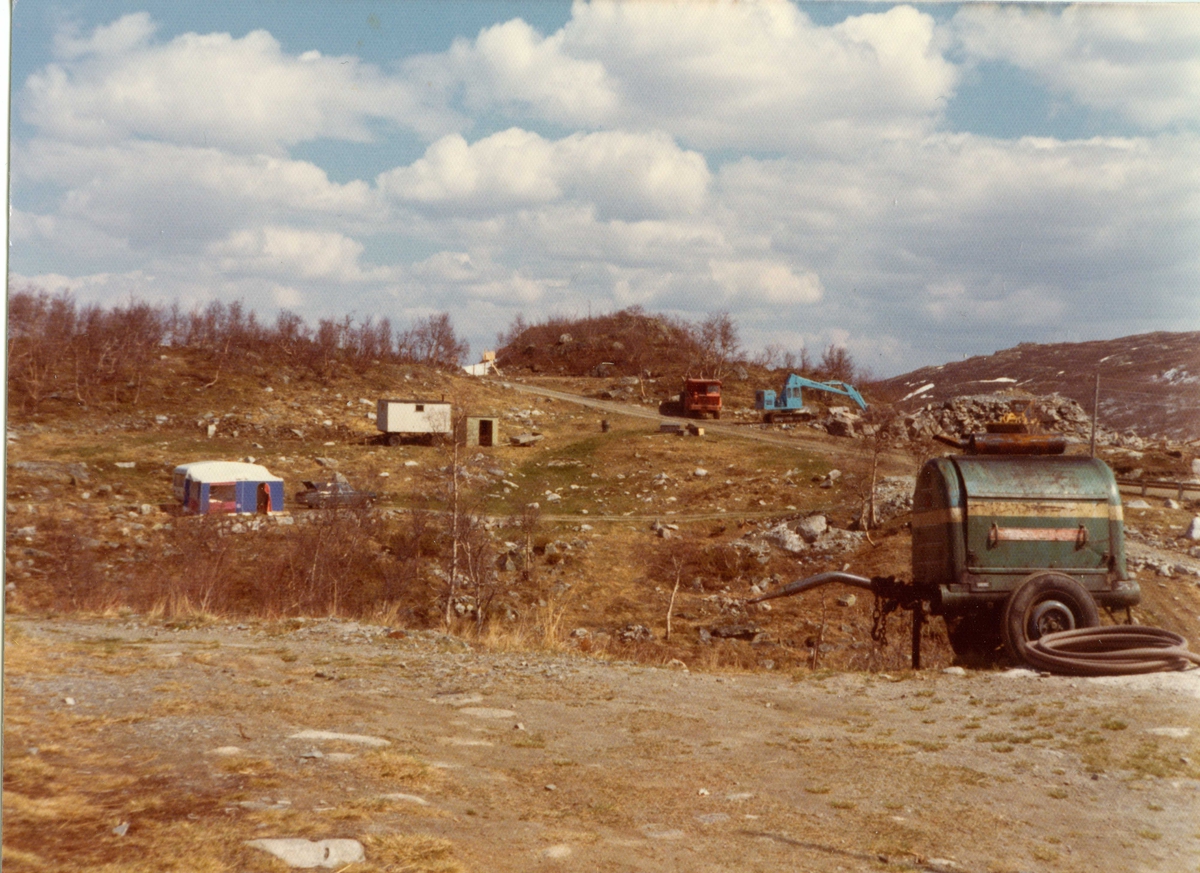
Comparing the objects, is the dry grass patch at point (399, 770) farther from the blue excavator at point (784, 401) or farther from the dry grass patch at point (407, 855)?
the blue excavator at point (784, 401)

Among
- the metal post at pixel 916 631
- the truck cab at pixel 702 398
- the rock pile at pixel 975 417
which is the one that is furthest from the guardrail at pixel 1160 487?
the truck cab at pixel 702 398

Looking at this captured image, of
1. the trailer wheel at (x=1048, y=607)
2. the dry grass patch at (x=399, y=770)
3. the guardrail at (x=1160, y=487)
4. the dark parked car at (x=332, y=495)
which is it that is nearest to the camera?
the dry grass patch at (x=399, y=770)

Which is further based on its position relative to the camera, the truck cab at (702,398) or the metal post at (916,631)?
the truck cab at (702,398)

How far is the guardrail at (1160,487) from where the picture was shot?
2484 centimetres

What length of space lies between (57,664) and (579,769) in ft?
16.4

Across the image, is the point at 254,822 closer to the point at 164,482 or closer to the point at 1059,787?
the point at 1059,787

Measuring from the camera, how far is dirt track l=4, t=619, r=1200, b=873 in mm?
4680

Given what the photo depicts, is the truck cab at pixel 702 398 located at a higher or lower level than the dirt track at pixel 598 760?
higher

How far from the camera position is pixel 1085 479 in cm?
1007

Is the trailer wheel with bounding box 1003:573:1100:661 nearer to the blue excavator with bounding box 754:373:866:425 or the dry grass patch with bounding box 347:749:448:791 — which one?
the dry grass patch with bounding box 347:749:448:791

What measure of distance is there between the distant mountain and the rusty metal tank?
93.4ft

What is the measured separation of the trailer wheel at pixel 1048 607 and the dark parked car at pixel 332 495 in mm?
21074

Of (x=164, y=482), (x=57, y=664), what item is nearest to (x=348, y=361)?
(x=164, y=482)

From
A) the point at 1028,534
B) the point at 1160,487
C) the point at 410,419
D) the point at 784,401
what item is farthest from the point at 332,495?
the point at 784,401
